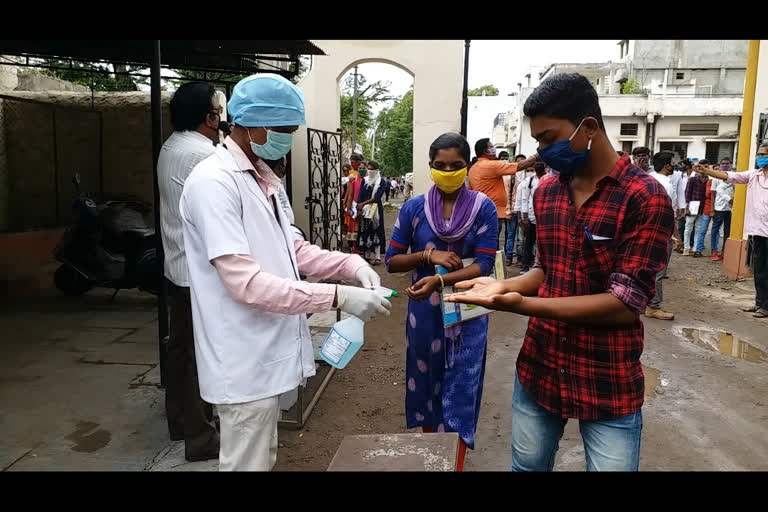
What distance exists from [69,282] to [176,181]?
5.31 m

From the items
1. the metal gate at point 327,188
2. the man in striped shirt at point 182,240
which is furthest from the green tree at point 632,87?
the man in striped shirt at point 182,240

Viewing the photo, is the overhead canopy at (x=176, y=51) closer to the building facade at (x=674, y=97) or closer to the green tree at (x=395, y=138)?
the building facade at (x=674, y=97)

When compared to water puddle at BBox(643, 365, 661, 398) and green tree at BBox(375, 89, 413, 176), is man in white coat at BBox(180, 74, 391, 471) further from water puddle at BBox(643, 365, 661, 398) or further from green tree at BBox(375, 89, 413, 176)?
green tree at BBox(375, 89, 413, 176)

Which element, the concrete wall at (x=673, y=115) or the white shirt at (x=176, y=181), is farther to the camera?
the concrete wall at (x=673, y=115)

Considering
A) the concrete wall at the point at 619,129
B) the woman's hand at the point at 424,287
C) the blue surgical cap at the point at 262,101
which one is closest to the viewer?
the blue surgical cap at the point at 262,101

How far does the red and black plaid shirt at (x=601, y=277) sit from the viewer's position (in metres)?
1.85

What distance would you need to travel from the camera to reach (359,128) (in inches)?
1492

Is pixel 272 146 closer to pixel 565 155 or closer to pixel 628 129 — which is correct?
pixel 565 155

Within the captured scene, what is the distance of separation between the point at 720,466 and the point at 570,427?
96 centimetres

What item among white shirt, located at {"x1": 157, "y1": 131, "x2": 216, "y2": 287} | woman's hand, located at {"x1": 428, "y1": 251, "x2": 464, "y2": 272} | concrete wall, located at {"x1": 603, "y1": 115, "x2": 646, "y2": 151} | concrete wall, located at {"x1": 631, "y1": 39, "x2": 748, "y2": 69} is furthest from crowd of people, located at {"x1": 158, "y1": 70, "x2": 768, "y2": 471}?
concrete wall, located at {"x1": 631, "y1": 39, "x2": 748, "y2": 69}

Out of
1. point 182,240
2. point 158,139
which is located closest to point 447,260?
point 182,240

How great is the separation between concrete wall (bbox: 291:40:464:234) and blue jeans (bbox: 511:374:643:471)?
842 centimetres

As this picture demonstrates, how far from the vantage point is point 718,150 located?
110 feet

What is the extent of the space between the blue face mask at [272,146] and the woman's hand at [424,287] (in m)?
1.09
